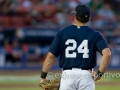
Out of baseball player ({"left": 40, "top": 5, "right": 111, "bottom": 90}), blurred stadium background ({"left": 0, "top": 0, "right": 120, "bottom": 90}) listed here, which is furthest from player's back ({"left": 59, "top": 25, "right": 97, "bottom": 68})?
blurred stadium background ({"left": 0, "top": 0, "right": 120, "bottom": 90})

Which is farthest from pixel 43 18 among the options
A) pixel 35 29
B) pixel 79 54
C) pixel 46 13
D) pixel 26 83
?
pixel 79 54

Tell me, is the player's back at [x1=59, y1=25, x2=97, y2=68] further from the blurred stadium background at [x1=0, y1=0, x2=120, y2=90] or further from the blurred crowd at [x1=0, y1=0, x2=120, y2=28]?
the blurred crowd at [x1=0, y1=0, x2=120, y2=28]

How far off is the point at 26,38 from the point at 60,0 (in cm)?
288

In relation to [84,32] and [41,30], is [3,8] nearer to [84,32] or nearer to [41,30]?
[41,30]

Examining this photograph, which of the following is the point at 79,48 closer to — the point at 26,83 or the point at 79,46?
the point at 79,46

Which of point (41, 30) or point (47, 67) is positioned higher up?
point (41, 30)

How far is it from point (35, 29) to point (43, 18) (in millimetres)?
888

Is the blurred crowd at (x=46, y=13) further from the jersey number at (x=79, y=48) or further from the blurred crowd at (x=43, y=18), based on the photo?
the jersey number at (x=79, y=48)

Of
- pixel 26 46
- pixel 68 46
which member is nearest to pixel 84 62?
pixel 68 46

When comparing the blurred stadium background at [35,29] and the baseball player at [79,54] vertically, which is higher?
the blurred stadium background at [35,29]

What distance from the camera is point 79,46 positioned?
5680 mm

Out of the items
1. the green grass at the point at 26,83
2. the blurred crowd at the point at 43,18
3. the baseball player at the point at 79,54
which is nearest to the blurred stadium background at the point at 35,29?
the blurred crowd at the point at 43,18

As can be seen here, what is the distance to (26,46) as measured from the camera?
16.8m

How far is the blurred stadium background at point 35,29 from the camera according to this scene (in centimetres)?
1652
